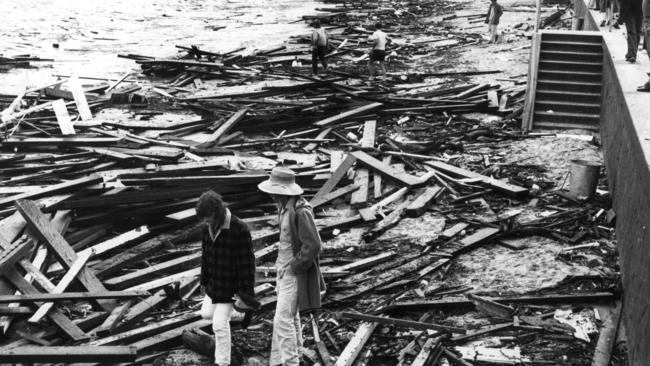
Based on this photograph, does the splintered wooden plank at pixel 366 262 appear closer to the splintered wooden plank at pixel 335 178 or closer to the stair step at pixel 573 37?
the splintered wooden plank at pixel 335 178

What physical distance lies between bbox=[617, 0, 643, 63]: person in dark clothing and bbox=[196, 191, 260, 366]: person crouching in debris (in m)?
11.3

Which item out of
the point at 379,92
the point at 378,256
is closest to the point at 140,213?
the point at 378,256

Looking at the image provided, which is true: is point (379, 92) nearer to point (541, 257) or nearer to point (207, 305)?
point (541, 257)

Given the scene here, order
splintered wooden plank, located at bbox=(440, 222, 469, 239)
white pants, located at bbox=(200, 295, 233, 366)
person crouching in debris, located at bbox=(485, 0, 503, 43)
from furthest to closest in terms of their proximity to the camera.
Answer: person crouching in debris, located at bbox=(485, 0, 503, 43), splintered wooden plank, located at bbox=(440, 222, 469, 239), white pants, located at bbox=(200, 295, 233, 366)

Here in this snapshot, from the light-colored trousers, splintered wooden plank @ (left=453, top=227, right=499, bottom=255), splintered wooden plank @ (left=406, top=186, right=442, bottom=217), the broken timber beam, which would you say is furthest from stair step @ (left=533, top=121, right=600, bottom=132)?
the light-colored trousers

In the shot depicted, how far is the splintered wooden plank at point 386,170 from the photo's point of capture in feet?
43.2

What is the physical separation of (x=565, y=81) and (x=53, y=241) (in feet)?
40.2

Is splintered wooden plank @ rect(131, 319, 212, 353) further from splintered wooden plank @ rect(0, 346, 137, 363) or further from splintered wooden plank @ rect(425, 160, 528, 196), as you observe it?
splintered wooden plank @ rect(425, 160, 528, 196)

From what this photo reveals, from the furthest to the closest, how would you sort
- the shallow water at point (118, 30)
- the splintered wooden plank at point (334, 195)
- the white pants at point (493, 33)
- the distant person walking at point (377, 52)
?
the white pants at point (493, 33) → the shallow water at point (118, 30) → the distant person walking at point (377, 52) → the splintered wooden plank at point (334, 195)

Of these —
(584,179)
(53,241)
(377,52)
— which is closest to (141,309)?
(53,241)

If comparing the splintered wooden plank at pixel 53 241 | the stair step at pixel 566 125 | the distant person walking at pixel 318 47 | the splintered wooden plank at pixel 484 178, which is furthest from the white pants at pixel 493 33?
the splintered wooden plank at pixel 53 241

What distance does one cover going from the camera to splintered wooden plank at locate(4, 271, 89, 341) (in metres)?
7.83

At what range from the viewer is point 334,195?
12617 mm

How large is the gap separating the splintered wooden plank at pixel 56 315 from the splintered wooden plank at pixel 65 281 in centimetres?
9
